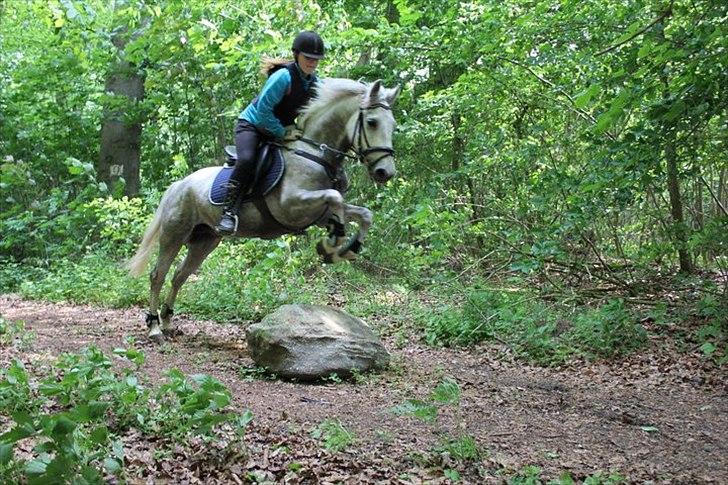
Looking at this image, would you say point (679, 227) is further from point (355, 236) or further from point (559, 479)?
point (559, 479)

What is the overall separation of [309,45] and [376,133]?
110 centimetres

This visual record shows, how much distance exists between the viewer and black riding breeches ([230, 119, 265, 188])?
6.84 meters

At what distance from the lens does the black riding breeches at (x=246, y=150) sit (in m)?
6.84

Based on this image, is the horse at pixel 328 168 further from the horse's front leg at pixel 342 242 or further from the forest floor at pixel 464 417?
the forest floor at pixel 464 417

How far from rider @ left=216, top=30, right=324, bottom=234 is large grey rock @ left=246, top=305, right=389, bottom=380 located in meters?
1.27

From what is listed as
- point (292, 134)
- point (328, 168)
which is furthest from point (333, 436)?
point (292, 134)

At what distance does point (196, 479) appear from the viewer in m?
3.60

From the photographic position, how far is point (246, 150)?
269 inches

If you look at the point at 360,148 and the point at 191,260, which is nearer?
the point at 360,148

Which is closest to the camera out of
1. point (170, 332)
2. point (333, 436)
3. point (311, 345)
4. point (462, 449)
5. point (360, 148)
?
point (462, 449)

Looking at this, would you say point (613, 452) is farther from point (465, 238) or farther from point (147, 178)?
point (147, 178)

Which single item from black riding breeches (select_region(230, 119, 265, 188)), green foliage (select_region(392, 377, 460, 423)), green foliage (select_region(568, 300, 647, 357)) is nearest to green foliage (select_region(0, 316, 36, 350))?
black riding breeches (select_region(230, 119, 265, 188))

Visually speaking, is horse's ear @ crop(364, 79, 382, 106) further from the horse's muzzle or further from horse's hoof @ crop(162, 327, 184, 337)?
horse's hoof @ crop(162, 327, 184, 337)

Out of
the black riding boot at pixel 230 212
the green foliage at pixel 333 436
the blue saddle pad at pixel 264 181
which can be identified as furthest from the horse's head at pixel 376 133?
the green foliage at pixel 333 436
